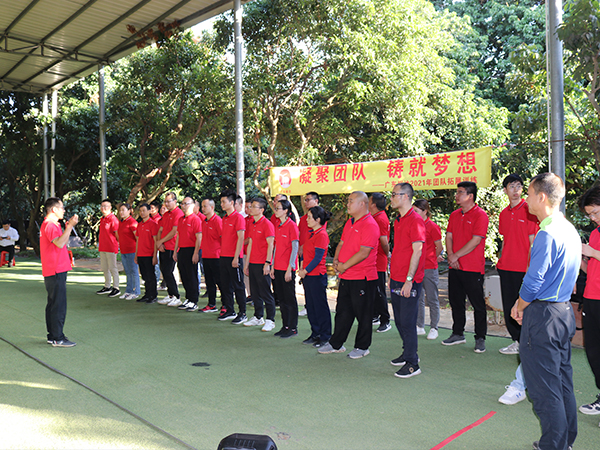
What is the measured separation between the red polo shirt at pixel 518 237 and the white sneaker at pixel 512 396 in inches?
48.6

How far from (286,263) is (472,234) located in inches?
80.4

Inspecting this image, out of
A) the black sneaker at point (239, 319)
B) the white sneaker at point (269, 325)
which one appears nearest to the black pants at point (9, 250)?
the black sneaker at point (239, 319)

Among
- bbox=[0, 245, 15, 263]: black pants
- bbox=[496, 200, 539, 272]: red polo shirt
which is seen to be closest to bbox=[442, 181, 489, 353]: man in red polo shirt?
bbox=[496, 200, 539, 272]: red polo shirt

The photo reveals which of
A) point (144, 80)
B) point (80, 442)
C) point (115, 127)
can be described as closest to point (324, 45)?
point (144, 80)

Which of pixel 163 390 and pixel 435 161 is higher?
pixel 435 161

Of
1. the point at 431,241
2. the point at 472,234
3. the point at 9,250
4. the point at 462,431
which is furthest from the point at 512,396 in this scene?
the point at 9,250

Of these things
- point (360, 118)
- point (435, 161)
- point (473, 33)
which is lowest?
point (435, 161)

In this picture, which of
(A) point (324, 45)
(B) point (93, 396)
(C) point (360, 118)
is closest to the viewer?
(B) point (93, 396)

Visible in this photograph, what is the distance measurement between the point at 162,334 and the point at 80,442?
2.70 meters

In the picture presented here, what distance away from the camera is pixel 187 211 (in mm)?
7074

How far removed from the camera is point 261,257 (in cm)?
585

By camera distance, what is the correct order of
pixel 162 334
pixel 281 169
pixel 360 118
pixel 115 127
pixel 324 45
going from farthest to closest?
pixel 115 127 < pixel 360 118 < pixel 324 45 < pixel 281 169 < pixel 162 334

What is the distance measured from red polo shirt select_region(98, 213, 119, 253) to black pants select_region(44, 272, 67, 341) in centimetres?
315

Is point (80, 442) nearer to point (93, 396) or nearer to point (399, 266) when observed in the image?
point (93, 396)
